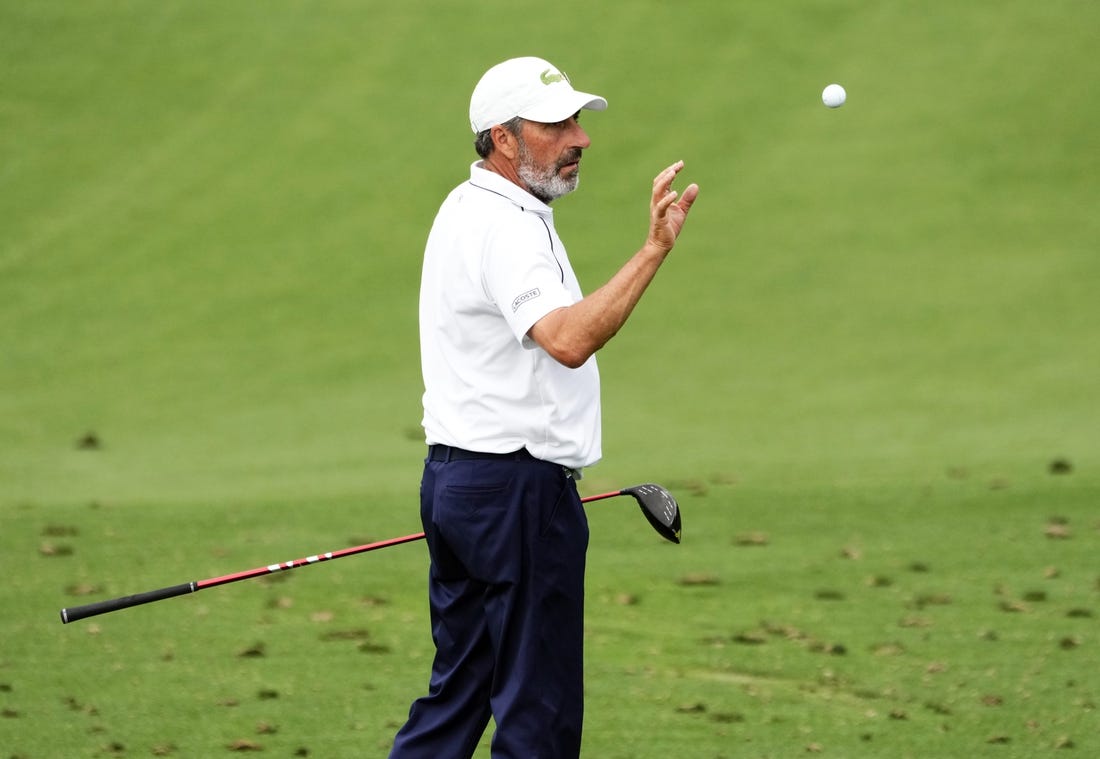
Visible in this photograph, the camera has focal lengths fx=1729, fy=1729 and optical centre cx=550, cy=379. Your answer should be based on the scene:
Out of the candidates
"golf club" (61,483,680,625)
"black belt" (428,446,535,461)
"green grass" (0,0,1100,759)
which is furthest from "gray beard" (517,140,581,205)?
"green grass" (0,0,1100,759)

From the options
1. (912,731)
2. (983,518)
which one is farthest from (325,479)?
(912,731)

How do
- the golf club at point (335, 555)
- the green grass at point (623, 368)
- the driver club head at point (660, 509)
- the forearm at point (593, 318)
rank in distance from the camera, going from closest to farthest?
the forearm at point (593, 318) < the golf club at point (335, 555) < the driver club head at point (660, 509) < the green grass at point (623, 368)

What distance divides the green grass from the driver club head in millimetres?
1182

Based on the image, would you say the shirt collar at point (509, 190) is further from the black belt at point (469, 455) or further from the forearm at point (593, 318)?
the black belt at point (469, 455)

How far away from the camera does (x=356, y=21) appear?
20.7 metres

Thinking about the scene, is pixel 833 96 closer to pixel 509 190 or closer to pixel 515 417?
pixel 509 190

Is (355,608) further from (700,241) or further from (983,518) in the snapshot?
(700,241)

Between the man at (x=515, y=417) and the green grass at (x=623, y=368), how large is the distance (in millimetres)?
1498

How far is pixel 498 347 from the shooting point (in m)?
4.18

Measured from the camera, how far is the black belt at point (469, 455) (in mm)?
4199

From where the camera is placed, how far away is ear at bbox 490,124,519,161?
14.0 feet

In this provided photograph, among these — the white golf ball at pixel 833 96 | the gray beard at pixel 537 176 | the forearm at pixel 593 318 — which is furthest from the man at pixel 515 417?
the white golf ball at pixel 833 96

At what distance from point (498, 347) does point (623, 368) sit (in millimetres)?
10437

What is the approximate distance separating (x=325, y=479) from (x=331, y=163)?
834 cm
